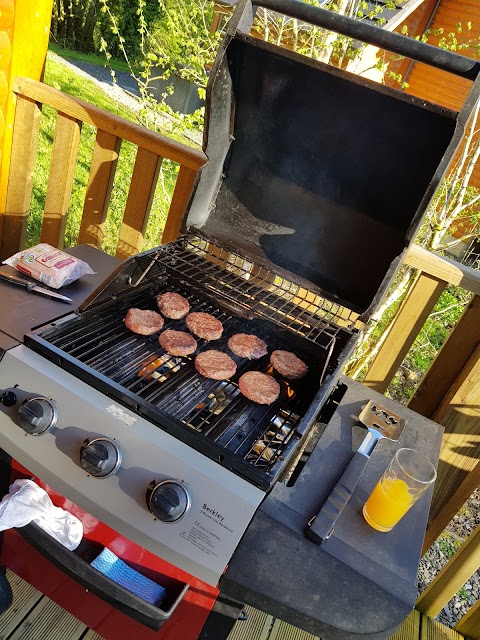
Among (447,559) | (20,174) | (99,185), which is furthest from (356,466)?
(20,174)

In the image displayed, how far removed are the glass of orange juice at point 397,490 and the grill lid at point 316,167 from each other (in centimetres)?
55

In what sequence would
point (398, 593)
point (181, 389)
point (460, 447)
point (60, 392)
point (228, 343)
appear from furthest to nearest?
point (460, 447) → point (228, 343) → point (181, 389) → point (60, 392) → point (398, 593)

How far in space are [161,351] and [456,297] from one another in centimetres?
533

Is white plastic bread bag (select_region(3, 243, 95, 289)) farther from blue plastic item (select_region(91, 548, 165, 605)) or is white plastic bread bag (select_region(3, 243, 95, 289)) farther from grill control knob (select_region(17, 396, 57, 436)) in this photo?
blue plastic item (select_region(91, 548, 165, 605))

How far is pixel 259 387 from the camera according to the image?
157cm

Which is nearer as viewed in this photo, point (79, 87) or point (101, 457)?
point (101, 457)

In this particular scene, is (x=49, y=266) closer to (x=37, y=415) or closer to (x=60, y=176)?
(x=37, y=415)

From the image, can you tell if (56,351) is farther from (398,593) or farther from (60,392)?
(398,593)

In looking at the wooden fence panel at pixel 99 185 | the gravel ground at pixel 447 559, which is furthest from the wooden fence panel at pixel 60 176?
the gravel ground at pixel 447 559

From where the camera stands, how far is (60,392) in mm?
1302

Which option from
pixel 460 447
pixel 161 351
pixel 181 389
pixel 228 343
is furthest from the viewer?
pixel 460 447

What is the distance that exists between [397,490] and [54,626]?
1.54m

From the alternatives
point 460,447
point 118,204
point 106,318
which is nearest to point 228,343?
point 106,318

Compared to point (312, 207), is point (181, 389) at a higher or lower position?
lower
